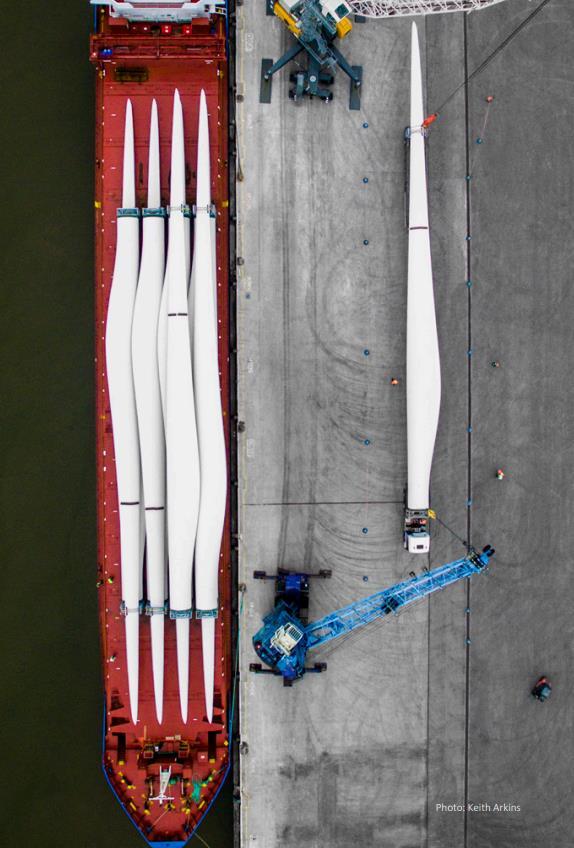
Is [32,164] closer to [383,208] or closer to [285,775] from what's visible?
[383,208]

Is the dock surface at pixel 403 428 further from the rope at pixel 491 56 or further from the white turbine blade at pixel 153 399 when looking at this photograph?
the white turbine blade at pixel 153 399

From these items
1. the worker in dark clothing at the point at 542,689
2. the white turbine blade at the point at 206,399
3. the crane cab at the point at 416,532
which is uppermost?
the white turbine blade at the point at 206,399

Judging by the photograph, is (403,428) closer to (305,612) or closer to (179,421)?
(305,612)

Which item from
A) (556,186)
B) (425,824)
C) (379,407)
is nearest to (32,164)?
(379,407)

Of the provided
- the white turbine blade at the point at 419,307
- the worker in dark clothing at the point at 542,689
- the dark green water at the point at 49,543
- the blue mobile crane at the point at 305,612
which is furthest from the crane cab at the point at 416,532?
the dark green water at the point at 49,543

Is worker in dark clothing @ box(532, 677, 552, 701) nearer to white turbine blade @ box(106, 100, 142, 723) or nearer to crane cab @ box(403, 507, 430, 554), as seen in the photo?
crane cab @ box(403, 507, 430, 554)

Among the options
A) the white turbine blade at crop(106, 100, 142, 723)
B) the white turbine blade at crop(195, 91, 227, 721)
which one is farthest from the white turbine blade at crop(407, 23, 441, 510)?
the white turbine blade at crop(106, 100, 142, 723)
